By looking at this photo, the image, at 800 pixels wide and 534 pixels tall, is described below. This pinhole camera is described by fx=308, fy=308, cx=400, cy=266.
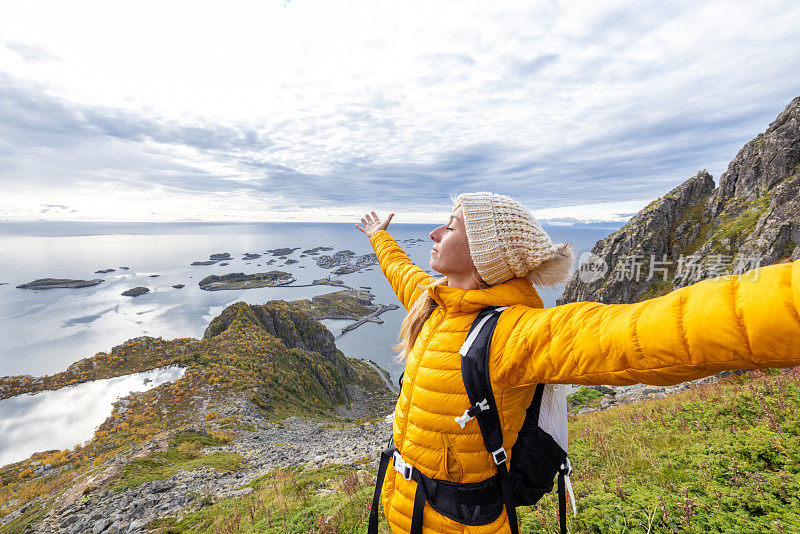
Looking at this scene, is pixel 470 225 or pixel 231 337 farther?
pixel 231 337

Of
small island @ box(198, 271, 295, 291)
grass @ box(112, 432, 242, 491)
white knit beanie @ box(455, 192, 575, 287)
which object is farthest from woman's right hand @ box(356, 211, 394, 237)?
small island @ box(198, 271, 295, 291)

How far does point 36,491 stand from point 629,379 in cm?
2257

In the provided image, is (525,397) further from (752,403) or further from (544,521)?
(752,403)

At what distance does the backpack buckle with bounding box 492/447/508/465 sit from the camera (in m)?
2.22

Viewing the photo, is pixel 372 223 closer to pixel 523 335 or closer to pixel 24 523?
pixel 523 335

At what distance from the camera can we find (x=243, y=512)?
7531 millimetres

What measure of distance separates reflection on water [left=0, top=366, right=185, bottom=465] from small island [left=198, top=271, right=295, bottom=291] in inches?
4905

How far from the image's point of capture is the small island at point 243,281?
161m

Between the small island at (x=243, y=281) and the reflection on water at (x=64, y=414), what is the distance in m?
125

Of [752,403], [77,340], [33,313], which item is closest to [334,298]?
[77,340]

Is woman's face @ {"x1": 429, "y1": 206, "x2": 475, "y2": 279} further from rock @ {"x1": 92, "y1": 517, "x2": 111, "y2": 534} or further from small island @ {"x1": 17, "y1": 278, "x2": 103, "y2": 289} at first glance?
small island @ {"x1": 17, "y1": 278, "x2": 103, "y2": 289}

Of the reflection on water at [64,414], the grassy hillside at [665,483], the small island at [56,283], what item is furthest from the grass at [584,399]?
the small island at [56,283]

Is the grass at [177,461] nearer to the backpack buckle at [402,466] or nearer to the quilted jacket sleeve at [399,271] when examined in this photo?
the quilted jacket sleeve at [399,271]

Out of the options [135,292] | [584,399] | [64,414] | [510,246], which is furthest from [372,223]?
[135,292]
